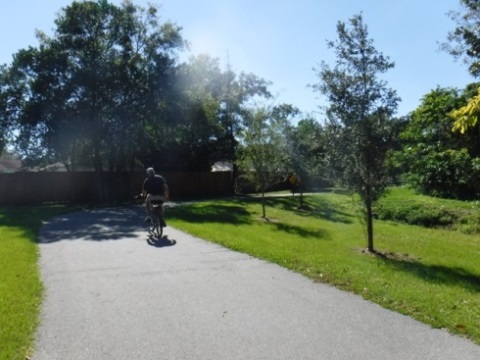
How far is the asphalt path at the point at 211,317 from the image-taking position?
4.78 metres

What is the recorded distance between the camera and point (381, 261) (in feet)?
32.0

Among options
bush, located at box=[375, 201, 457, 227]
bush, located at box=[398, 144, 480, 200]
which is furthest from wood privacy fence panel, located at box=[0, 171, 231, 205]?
bush, located at box=[398, 144, 480, 200]

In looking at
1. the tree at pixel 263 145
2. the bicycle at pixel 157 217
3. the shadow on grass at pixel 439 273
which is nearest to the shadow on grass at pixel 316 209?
the tree at pixel 263 145

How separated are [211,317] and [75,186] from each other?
1069 inches

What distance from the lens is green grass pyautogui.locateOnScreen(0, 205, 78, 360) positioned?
496cm

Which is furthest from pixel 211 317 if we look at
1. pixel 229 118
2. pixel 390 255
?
pixel 229 118

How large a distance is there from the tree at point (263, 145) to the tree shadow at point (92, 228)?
16.2 ft

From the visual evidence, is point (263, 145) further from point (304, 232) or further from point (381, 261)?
point (381, 261)

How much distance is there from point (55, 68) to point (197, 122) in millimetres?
9925

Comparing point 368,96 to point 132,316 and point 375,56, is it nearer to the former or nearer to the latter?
point 375,56

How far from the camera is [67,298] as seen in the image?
6.74 m

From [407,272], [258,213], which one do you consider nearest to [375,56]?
[407,272]

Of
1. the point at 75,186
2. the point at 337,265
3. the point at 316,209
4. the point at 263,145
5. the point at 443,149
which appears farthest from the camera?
the point at 75,186

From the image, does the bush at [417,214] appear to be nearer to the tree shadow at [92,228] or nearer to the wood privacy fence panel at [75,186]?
the tree shadow at [92,228]
